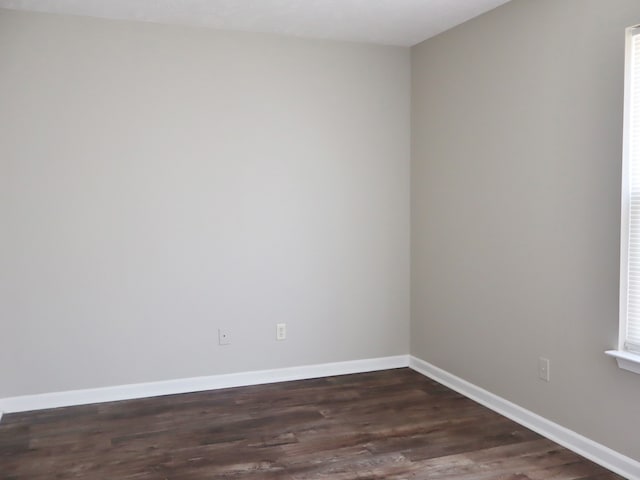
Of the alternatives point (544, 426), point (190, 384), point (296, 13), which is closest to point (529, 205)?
point (544, 426)

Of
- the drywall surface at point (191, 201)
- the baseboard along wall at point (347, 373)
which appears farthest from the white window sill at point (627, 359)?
the drywall surface at point (191, 201)

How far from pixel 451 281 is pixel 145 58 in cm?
253

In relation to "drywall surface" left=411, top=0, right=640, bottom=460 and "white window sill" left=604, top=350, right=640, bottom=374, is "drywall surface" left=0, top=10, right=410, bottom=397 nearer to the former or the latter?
"drywall surface" left=411, top=0, right=640, bottom=460

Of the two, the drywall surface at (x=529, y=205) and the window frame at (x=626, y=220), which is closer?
the window frame at (x=626, y=220)

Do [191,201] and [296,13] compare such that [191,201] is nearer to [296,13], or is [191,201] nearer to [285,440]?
[296,13]

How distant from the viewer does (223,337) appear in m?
4.05

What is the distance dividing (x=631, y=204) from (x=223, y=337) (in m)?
2.66

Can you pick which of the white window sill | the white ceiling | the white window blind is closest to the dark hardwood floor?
the white window sill

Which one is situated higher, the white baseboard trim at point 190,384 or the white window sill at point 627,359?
the white window sill at point 627,359

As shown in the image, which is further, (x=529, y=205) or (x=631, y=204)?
(x=529, y=205)

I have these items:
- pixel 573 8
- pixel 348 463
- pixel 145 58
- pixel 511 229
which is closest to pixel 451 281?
pixel 511 229

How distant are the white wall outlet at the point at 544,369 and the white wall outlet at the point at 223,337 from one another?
204 centimetres

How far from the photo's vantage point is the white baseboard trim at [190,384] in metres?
3.64

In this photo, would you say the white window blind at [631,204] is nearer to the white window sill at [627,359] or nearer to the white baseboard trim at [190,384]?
the white window sill at [627,359]
